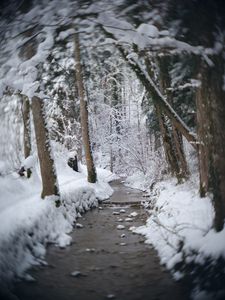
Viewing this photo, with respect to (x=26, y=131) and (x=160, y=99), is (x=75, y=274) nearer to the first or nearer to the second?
(x=160, y=99)

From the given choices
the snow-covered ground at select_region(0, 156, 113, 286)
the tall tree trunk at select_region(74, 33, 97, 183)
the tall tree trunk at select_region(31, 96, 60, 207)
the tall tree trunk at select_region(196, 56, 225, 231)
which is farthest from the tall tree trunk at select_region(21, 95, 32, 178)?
the tall tree trunk at select_region(196, 56, 225, 231)

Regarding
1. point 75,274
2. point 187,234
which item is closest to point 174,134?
point 187,234

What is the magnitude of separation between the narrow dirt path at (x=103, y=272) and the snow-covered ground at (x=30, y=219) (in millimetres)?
258

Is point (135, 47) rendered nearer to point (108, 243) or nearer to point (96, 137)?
point (108, 243)

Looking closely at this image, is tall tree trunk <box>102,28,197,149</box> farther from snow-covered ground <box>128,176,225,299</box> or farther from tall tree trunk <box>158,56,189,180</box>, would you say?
snow-covered ground <box>128,176,225,299</box>

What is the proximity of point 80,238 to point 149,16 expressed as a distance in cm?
483

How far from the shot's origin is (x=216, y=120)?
4875mm

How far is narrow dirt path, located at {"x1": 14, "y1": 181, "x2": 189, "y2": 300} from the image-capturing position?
4.65 meters

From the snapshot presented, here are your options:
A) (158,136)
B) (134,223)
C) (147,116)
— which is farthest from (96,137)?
(134,223)

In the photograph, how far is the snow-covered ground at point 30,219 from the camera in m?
5.35

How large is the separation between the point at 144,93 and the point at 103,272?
4832 millimetres

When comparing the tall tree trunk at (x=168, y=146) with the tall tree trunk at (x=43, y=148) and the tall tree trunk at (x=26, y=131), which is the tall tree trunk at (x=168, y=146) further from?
the tall tree trunk at (x=26, y=131)

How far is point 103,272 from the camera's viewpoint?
223 inches

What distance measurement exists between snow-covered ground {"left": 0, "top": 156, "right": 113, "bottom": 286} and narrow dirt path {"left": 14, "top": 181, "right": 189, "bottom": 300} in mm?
258
